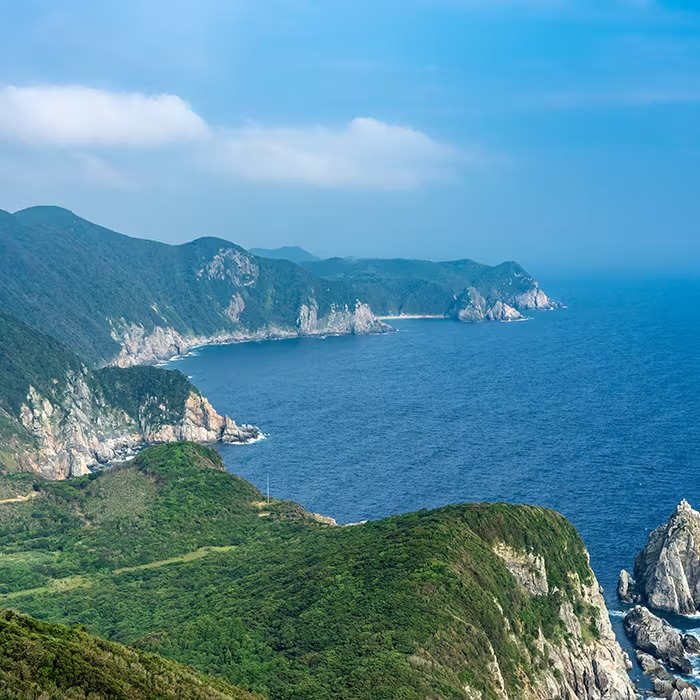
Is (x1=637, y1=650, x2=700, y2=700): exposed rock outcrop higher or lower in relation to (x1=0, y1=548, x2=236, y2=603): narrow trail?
lower

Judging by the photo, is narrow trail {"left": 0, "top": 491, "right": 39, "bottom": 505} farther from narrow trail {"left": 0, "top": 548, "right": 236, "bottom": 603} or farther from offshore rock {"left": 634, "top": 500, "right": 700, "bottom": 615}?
offshore rock {"left": 634, "top": 500, "right": 700, "bottom": 615}

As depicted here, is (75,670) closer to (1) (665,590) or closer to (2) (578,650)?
(2) (578,650)

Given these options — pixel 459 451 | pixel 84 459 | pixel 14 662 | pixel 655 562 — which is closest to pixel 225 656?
pixel 14 662

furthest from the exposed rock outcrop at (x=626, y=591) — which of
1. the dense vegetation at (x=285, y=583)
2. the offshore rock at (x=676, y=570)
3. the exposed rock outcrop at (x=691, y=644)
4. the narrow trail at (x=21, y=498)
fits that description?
the narrow trail at (x=21, y=498)

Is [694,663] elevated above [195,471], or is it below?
below

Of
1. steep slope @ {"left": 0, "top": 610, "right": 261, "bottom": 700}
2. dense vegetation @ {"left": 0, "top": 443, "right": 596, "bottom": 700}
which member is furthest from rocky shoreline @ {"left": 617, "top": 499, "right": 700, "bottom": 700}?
steep slope @ {"left": 0, "top": 610, "right": 261, "bottom": 700}

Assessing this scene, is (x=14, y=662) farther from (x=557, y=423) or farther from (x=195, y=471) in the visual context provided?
(x=557, y=423)
